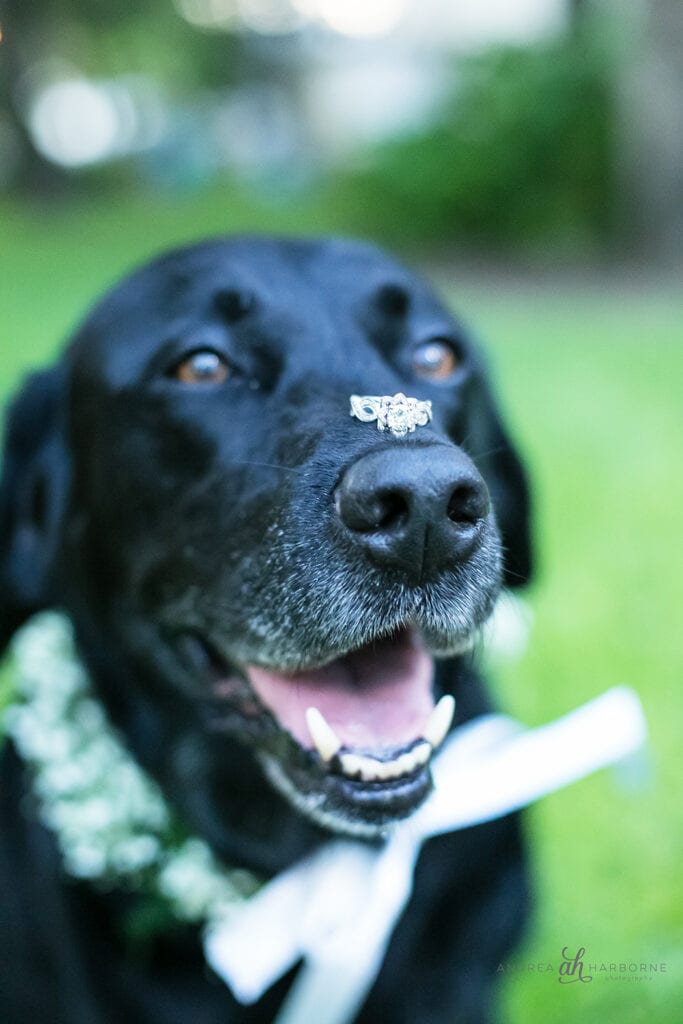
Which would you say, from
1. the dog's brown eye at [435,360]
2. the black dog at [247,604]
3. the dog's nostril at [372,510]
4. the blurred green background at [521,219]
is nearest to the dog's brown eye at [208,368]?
the black dog at [247,604]

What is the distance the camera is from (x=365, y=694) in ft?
7.01

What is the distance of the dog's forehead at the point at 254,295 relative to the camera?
7.98ft

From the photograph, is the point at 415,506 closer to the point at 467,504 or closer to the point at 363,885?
the point at 467,504

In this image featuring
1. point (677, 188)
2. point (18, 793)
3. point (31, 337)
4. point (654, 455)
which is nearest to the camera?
point (18, 793)

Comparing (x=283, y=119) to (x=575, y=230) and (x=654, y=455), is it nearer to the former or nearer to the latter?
(x=575, y=230)

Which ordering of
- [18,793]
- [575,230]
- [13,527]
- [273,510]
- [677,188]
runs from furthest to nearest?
1. [575,230]
2. [677,188]
3. [13,527]
4. [18,793]
5. [273,510]

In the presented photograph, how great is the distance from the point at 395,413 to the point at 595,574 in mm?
3294

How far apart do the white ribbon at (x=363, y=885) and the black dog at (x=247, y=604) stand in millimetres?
173

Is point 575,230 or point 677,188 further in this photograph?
point 575,230

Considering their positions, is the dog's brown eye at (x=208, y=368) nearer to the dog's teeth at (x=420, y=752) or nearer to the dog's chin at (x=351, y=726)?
the dog's chin at (x=351, y=726)

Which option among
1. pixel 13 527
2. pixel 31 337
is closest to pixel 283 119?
pixel 31 337

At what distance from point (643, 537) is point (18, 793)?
3554mm

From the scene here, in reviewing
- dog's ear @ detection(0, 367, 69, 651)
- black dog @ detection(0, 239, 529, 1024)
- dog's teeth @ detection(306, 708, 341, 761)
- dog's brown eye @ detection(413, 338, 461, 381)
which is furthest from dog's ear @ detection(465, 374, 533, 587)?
dog's ear @ detection(0, 367, 69, 651)

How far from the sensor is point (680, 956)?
2.80m
